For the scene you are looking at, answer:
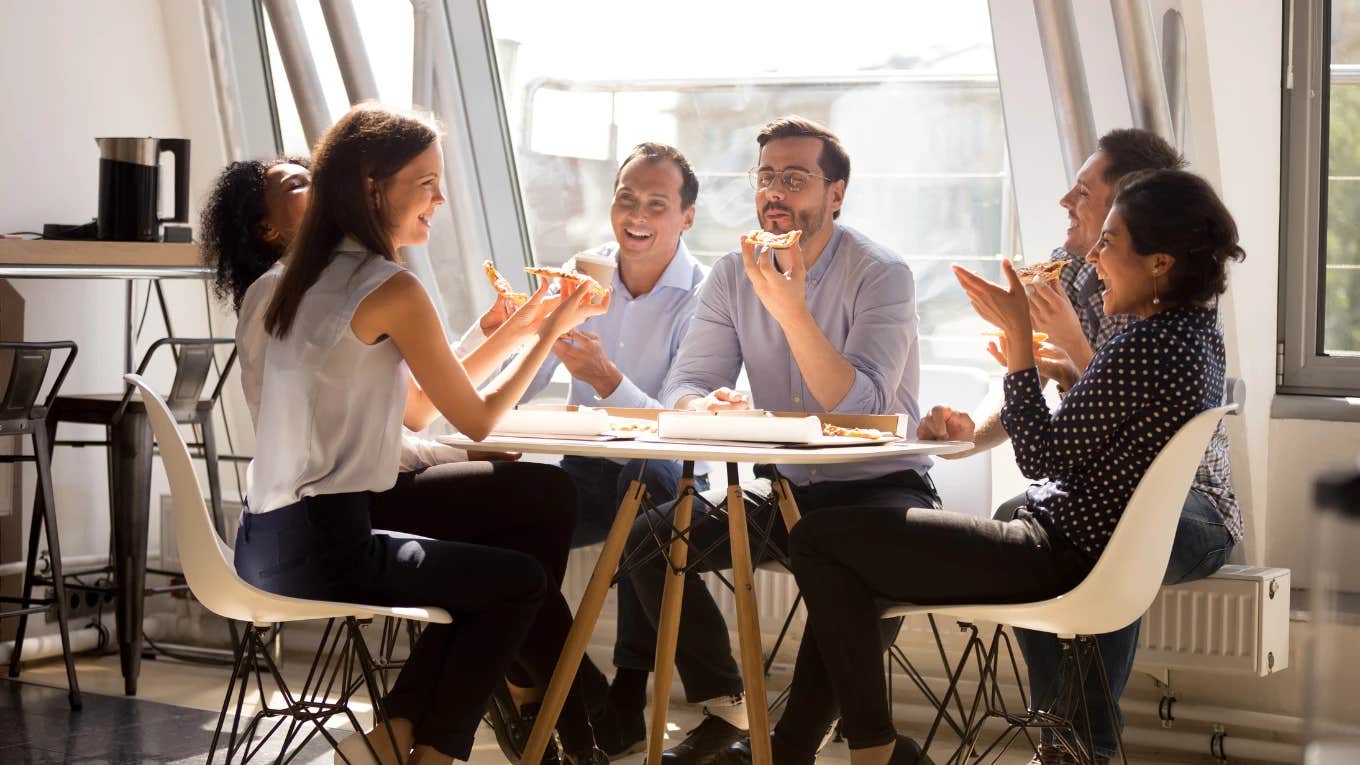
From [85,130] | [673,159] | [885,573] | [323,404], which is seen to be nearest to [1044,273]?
[885,573]

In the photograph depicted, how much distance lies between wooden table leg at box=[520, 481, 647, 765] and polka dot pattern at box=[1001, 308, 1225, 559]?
737 mm

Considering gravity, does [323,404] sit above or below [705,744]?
above

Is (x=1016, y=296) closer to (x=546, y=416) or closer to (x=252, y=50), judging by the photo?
(x=546, y=416)

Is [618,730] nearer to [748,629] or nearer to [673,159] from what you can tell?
[748,629]

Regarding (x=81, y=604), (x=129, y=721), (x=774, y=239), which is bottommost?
(x=129, y=721)

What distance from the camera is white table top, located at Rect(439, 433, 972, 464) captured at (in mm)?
2332

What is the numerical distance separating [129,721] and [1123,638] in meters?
2.35

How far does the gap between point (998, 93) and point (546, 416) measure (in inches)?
69.6

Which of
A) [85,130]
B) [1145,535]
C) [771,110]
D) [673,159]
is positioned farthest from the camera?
[85,130]

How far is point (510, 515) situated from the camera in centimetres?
284

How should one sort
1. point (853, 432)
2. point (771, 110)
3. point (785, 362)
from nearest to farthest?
point (853, 432) → point (785, 362) → point (771, 110)

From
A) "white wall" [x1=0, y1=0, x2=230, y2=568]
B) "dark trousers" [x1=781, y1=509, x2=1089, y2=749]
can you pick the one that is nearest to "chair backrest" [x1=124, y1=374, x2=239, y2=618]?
"dark trousers" [x1=781, y1=509, x2=1089, y2=749]

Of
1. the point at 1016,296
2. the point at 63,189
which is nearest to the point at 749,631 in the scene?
the point at 1016,296

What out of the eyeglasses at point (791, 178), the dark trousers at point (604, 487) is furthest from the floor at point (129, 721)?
the eyeglasses at point (791, 178)
